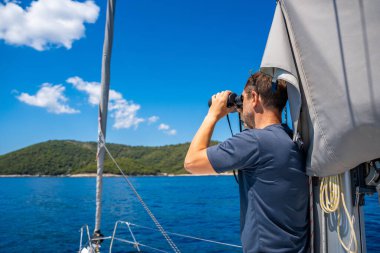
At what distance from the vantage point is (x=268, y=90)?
180cm

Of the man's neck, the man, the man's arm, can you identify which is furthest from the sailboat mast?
the man's neck

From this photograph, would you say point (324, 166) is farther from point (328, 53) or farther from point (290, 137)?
point (328, 53)

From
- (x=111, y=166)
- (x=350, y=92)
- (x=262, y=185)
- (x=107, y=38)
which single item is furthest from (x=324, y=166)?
(x=111, y=166)

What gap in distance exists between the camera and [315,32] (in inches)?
59.9

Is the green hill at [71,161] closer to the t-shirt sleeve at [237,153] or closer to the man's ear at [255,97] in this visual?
the man's ear at [255,97]

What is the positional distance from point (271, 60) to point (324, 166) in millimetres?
589

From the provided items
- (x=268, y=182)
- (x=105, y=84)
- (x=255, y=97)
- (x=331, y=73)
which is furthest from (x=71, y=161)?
(x=331, y=73)

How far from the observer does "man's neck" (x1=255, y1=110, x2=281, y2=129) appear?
1817 mm

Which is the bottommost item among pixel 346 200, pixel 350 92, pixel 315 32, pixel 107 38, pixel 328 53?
pixel 346 200

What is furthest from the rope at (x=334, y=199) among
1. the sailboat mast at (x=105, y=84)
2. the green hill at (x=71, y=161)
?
the green hill at (x=71, y=161)

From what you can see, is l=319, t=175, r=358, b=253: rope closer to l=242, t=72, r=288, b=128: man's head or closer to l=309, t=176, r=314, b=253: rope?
l=309, t=176, r=314, b=253: rope

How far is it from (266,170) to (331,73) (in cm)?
55

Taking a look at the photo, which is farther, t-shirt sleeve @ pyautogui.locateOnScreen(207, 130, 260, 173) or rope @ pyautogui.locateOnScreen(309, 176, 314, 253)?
rope @ pyautogui.locateOnScreen(309, 176, 314, 253)

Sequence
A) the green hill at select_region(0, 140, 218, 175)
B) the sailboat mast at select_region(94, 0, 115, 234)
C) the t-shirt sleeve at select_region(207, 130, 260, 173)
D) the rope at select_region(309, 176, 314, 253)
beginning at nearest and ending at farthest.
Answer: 1. the t-shirt sleeve at select_region(207, 130, 260, 173)
2. the rope at select_region(309, 176, 314, 253)
3. the sailboat mast at select_region(94, 0, 115, 234)
4. the green hill at select_region(0, 140, 218, 175)
